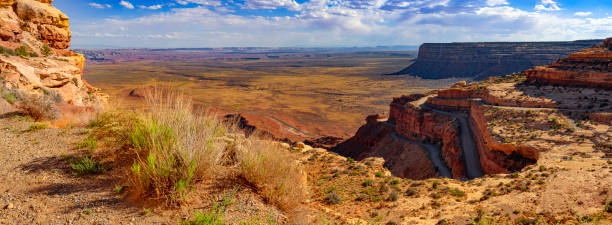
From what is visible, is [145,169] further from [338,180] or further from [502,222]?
[502,222]

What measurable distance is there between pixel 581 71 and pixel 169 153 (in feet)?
116

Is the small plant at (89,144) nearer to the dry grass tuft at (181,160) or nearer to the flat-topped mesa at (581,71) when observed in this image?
the dry grass tuft at (181,160)

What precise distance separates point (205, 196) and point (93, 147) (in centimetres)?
331

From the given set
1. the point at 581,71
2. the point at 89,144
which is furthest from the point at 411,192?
the point at 581,71

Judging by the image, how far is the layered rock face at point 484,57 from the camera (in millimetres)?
110188

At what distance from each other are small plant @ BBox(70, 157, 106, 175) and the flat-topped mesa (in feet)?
117

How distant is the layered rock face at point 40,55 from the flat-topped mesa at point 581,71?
3719cm

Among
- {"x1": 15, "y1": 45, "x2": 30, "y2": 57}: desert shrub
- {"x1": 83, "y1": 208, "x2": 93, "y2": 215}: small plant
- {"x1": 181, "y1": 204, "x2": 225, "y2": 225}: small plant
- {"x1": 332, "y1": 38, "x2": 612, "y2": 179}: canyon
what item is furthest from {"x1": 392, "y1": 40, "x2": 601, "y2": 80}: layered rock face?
{"x1": 83, "y1": 208, "x2": 93, "y2": 215}: small plant

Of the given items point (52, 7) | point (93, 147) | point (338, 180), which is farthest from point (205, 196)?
point (52, 7)

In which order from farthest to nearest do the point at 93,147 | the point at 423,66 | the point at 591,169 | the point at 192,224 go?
the point at 423,66 < the point at 591,169 < the point at 93,147 < the point at 192,224

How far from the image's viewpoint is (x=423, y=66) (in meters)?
142

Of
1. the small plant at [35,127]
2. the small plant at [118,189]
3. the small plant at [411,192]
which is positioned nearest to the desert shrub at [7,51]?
the small plant at [35,127]

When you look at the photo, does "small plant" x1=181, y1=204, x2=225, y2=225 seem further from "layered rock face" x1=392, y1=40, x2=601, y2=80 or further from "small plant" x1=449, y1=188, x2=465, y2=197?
"layered rock face" x1=392, y1=40, x2=601, y2=80

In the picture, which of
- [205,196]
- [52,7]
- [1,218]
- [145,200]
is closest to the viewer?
[1,218]
